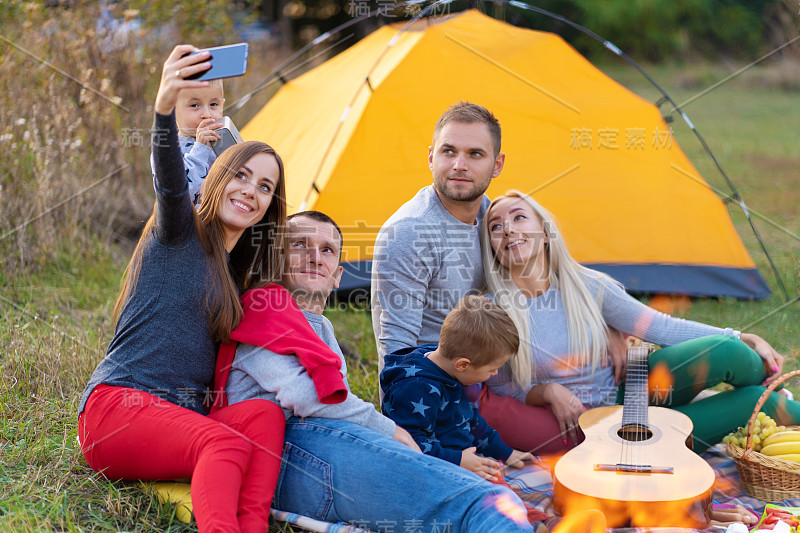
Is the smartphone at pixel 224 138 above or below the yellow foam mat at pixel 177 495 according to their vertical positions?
above

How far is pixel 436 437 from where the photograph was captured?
7.06 feet

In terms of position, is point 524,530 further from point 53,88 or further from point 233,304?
point 53,88

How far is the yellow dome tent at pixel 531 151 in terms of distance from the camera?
3.55 m

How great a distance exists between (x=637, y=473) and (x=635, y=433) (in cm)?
25

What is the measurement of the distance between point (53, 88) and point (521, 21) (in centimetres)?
248

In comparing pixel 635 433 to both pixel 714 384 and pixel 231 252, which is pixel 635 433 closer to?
pixel 714 384

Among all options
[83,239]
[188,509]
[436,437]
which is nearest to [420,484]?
[436,437]

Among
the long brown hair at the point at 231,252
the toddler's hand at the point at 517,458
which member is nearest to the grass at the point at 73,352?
the long brown hair at the point at 231,252

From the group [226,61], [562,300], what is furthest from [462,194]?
[226,61]

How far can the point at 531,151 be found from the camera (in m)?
3.73

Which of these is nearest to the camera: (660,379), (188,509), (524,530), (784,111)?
(524,530)

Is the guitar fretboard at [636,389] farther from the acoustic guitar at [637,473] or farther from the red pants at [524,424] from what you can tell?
the red pants at [524,424]

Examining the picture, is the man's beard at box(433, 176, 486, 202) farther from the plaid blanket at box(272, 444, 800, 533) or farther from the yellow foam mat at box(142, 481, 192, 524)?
the yellow foam mat at box(142, 481, 192, 524)

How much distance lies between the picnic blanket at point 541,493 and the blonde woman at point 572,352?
0.08 metres
